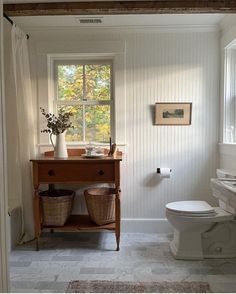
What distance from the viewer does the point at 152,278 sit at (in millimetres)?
2125

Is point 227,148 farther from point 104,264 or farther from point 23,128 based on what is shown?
point 23,128

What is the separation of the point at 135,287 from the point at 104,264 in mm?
433

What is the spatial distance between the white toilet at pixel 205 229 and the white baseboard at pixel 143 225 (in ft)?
1.76

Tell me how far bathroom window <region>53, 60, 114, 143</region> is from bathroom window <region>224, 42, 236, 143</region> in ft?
3.77

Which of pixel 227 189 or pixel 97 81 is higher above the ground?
pixel 97 81

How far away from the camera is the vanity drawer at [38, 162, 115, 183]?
8.52 feet

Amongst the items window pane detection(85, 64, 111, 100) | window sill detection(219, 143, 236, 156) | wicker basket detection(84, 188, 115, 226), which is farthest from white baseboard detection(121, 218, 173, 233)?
window pane detection(85, 64, 111, 100)

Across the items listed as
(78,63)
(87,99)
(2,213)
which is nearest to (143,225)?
(87,99)

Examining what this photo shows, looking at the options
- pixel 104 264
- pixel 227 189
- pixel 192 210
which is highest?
pixel 227 189

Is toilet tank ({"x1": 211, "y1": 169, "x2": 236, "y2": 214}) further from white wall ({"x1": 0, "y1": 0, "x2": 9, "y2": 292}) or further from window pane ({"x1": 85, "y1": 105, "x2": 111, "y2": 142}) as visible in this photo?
white wall ({"x1": 0, "y1": 0, "x2": 9, "y2": 292})

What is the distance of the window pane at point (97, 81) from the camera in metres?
3.15

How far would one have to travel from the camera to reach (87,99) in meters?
3.15

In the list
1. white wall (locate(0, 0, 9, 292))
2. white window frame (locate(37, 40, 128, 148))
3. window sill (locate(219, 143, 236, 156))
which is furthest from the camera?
white window frame (locate(37, 40, 128, 148))

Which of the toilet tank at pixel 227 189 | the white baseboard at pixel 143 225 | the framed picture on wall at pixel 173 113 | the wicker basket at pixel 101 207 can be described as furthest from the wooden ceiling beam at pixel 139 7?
the white baseboard at pixel 143 225
